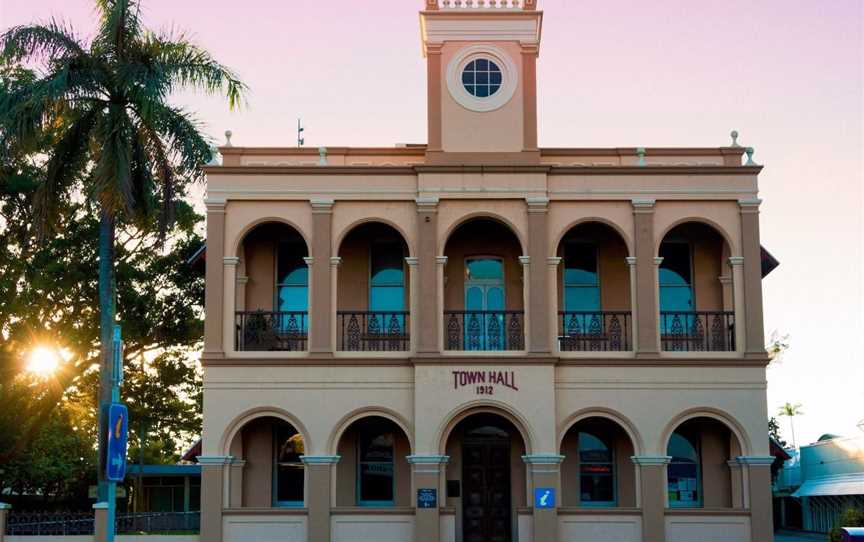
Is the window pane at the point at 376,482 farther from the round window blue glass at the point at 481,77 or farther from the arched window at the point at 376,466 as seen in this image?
the round window blue glass at the point at 481,77

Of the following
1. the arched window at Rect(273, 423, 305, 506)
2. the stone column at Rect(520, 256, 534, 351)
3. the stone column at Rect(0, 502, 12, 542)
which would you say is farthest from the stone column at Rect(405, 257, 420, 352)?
the stone column at Rect(0, 502, 12, 542)

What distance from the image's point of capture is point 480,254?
2697 centimetres

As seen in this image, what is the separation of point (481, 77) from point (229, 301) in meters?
6.92

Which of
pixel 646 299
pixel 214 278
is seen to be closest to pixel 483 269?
pixel 646 299

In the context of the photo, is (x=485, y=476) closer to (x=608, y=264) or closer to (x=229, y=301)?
(x=608, y=264)

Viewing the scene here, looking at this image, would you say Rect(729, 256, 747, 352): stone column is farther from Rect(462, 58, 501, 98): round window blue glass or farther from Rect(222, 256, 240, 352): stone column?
Rect(222, 256, 240, 352): stone column

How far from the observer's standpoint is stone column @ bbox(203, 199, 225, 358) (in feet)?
82.6

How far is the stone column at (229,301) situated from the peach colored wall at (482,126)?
16.2 feet

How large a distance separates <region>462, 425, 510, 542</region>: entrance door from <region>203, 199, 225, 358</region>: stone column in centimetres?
559

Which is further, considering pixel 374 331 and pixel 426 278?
pixel 374 331

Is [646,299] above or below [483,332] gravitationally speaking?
above

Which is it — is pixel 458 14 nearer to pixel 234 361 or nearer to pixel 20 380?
pixel 234 361

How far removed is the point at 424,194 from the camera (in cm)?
2545

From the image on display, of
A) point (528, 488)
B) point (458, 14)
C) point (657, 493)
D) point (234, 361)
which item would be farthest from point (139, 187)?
point (657, 493)
